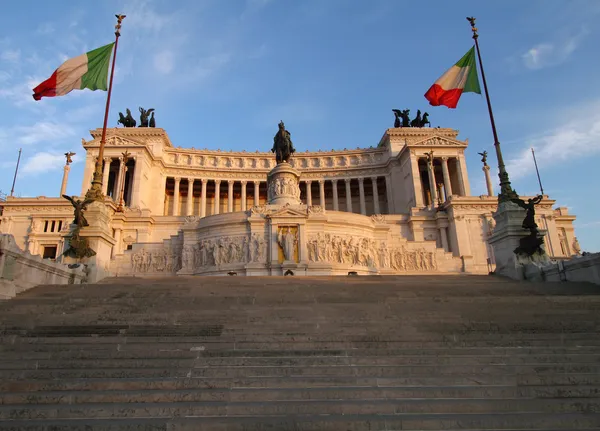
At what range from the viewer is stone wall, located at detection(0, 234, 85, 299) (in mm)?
11508

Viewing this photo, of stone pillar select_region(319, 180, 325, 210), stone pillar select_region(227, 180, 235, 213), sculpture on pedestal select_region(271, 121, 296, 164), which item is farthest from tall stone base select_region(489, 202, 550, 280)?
stone pillar select_region(227, 180, 235, 213)

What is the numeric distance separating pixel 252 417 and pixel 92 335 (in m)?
4.60

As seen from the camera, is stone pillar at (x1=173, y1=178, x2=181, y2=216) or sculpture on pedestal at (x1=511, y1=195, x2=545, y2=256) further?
stone pillar at (x1=173, y1=178, x2=181, y2=216)

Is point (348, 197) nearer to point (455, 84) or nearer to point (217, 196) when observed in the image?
point (217, 196)

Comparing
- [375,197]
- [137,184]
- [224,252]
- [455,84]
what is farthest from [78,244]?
[375,197]

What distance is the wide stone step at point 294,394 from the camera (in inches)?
221

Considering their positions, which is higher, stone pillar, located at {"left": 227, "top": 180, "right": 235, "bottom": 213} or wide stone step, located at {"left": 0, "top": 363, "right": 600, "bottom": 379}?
stone pillar, located at {"left": 227, "top": 180, "right": 235, "bottom": 213}

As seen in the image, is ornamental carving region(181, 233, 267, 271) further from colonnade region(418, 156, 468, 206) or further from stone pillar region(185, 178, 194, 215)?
colonnade region(418, 156, 468, 206)

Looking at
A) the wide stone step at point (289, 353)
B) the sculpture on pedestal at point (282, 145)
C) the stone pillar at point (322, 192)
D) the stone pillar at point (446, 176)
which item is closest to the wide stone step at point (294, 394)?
the wide stone step at point (289, 353)

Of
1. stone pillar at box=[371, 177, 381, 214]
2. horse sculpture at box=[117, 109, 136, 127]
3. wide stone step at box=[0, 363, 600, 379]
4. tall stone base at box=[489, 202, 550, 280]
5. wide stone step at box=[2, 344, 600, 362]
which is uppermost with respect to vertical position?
horse sculpture at box=[117, 109, 136, 127]

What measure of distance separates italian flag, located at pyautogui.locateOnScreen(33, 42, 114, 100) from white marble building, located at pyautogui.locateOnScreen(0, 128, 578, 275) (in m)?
5.82

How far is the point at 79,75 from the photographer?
60.4 ft

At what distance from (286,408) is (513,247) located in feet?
51.7

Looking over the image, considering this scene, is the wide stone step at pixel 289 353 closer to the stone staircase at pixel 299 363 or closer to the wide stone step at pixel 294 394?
the stone staircase at pixel 299 363
